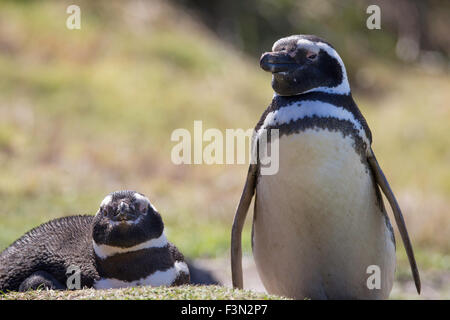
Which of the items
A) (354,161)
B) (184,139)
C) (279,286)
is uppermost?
(184,139)

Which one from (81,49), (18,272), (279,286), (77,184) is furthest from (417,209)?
(81,49)

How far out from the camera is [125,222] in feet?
15.1

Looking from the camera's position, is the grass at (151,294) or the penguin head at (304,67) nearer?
the grass at (151,294)

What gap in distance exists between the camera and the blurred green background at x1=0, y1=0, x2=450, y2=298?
11.1m

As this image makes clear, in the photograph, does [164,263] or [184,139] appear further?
[184,139]

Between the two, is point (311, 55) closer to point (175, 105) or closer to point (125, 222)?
point (125, 222)

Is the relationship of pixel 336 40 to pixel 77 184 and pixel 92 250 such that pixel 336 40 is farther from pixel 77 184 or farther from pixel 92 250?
pixel 92 250

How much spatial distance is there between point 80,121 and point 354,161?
10890 mm

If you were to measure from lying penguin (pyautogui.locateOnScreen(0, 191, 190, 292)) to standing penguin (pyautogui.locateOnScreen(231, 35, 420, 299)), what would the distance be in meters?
0.67

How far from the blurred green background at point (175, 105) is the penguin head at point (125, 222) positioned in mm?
3707

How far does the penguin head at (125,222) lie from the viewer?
459cm

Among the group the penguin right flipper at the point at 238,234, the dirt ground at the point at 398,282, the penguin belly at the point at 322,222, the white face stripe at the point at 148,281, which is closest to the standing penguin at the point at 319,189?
the penguin belly at the point at 322,222

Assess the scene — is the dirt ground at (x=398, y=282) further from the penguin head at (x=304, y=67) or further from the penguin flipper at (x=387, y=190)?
the penguin head at (x=304, y=67)
